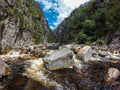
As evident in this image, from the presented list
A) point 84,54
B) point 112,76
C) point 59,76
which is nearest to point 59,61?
point 59,76

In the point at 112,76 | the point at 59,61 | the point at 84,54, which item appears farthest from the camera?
the point at 84,54

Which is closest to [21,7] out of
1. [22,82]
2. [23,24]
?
[23,24]

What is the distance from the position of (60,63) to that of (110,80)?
4.96 m

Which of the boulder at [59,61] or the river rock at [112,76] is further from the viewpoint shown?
the boulder at [59,61]

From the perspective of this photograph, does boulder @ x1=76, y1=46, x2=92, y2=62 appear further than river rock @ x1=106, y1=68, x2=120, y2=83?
Yes

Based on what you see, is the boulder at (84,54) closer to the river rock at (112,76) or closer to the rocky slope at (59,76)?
the rocky slope at (59,76)

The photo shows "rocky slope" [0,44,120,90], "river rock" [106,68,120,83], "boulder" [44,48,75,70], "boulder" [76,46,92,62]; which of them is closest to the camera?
"rocky slope" [0,44,120,90]

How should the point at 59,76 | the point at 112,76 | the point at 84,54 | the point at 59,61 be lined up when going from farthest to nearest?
the point at 84,54
the point at 59,61
the point at 59,76
the point at 112,76

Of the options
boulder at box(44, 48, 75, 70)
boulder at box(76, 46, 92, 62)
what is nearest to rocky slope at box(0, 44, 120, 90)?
boulder at box(44, 48, 75, 70)

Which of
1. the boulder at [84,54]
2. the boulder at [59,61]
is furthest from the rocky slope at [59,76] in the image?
the boulder at [84,54]

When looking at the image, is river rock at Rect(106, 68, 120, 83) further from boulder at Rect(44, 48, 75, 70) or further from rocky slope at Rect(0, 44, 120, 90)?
boulder at Rect(44, 48, 75, 70)

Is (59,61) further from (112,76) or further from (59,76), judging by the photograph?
(112,76)

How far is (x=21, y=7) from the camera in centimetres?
Answer: 4809

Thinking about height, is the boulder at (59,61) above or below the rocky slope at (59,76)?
above
